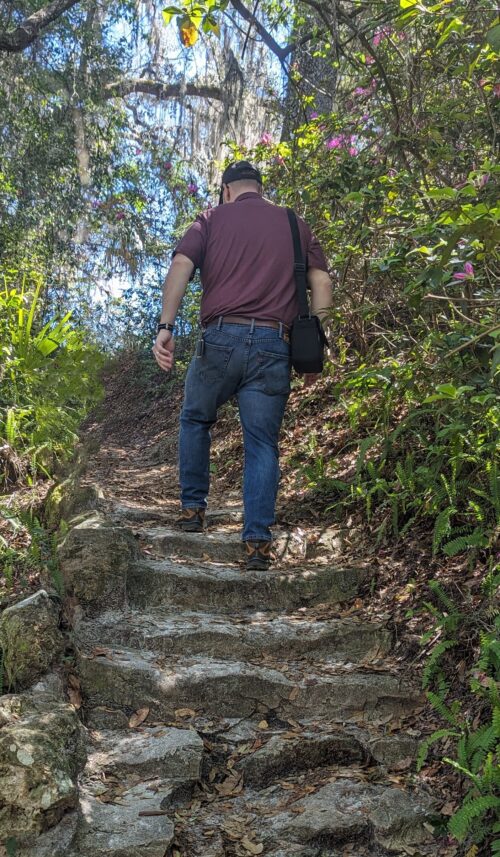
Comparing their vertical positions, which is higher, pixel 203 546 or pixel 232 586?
pixel 203 546

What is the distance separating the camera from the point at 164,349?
382 centimetres

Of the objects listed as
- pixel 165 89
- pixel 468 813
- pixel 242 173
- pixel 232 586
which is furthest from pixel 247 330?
pixel 165 89

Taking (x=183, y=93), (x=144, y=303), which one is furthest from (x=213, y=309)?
(x=183, y=93)

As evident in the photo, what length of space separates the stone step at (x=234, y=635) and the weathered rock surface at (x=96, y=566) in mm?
92

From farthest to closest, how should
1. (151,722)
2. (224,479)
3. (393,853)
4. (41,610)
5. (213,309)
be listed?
(224,479)
(213,309)
(41,610)
(151,722)
(393,853)

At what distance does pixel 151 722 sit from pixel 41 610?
632 mm

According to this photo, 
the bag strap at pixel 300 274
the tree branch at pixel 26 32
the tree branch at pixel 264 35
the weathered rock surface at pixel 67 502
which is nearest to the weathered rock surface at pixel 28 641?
the weathered rock surface at pixel 67 502

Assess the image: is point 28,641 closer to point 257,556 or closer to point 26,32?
point 257,556

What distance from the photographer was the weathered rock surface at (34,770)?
82.7 inches

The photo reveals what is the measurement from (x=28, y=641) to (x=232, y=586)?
43.1 inches

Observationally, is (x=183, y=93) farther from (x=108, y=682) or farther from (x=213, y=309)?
(x=108, y=682)

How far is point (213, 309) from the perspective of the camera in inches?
154

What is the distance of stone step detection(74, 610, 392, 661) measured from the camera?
10.4 feet

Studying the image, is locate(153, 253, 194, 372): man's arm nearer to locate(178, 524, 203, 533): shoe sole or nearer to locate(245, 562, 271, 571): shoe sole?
locate(178, 524, 203, 533): shoe sole
